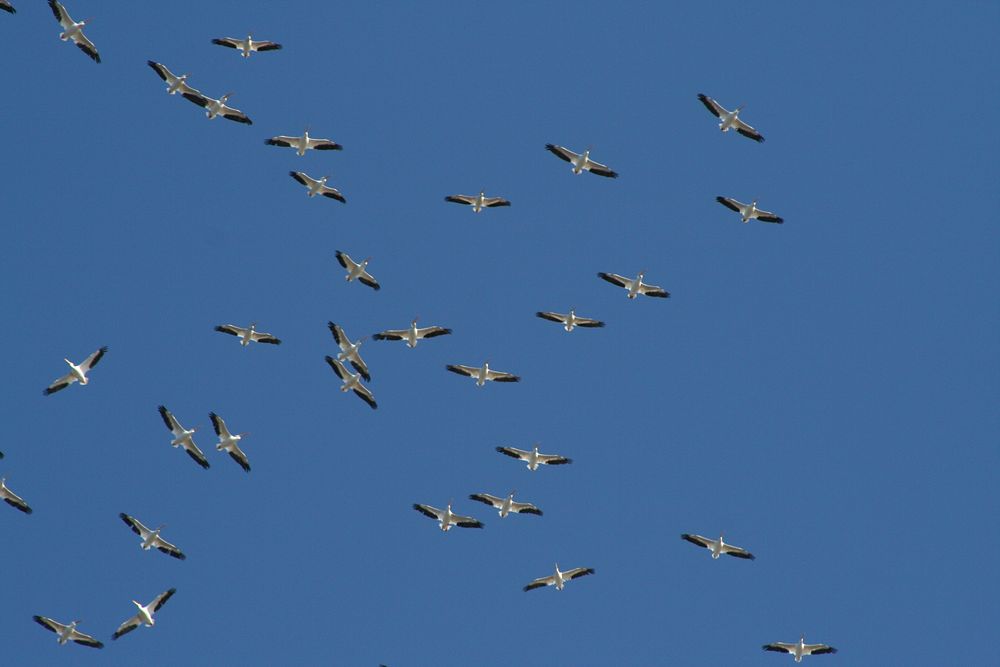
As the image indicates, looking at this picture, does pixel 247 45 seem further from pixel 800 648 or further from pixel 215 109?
pixel 800 648

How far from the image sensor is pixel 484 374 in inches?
2520

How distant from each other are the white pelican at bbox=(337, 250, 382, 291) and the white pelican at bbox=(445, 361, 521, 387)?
4.32m

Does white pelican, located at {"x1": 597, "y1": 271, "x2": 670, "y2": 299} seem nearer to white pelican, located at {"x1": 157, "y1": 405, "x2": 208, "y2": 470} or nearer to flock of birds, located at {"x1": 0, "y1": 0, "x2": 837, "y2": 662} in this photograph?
flock of birds, located at {"x1": 0, "y1": 0, "x2": 837, "y2": 662}

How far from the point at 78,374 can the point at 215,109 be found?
1118 centimetres

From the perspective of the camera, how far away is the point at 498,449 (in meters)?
63.3

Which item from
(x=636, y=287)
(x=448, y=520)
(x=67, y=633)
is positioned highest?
(x=636, y=287)

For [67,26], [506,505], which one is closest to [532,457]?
[506,505]

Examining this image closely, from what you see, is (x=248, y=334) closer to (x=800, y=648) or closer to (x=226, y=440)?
(x=226, y=440)

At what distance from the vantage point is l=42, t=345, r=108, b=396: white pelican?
60.5m

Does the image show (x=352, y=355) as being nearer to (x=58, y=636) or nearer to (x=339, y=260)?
(x=339, y=260)

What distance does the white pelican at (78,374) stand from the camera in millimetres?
60500

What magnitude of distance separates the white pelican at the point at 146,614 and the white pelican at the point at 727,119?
87.6 feet

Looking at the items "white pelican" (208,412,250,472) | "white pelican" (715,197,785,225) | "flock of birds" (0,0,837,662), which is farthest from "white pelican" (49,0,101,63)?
"white pelican" (715,197,785,225)

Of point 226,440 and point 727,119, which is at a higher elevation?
point 727,119
